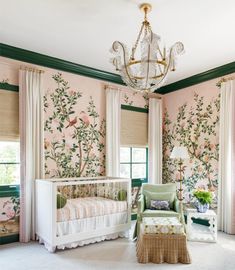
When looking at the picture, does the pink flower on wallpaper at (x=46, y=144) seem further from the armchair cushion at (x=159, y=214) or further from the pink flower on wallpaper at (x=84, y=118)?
the armchair cushion at (x=159, y=214)

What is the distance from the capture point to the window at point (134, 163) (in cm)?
473

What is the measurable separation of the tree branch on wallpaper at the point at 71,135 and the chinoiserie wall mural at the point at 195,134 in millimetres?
1535

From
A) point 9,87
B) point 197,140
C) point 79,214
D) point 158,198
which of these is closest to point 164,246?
point 158,198

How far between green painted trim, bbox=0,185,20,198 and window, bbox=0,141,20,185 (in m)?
0.06

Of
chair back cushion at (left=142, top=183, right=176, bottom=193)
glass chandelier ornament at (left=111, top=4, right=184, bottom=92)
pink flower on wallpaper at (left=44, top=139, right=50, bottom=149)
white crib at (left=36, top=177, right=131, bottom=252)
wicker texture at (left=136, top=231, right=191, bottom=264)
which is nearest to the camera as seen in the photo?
glass chandelier ornament at (left=111, top=4, right=184, bottom=92)

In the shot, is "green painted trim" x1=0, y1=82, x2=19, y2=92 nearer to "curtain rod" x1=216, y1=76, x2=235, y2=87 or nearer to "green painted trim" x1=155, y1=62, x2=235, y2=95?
"green painted trim" x1=155, y1=62, x2=235, y2=95

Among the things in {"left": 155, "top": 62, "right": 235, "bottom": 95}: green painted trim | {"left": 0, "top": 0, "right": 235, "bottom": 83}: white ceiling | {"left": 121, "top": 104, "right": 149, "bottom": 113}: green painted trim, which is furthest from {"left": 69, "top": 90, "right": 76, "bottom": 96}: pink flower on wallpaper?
{"left": 155, "top": 62, "right": 235, "bottom": 95}: green painted trim

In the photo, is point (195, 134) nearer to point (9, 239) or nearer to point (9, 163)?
point (9, 163)

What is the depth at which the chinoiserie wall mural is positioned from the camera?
4242 mm

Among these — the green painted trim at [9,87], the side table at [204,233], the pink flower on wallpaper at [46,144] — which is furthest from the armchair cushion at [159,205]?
the green painted trim at [9,87]

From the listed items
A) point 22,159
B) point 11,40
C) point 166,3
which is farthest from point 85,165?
point 166,3

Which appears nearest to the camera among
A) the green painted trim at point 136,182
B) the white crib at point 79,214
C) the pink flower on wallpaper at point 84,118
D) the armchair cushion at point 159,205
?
the white crib at point 79,214

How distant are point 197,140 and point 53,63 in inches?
111

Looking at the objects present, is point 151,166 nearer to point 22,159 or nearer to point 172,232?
point 172,232
